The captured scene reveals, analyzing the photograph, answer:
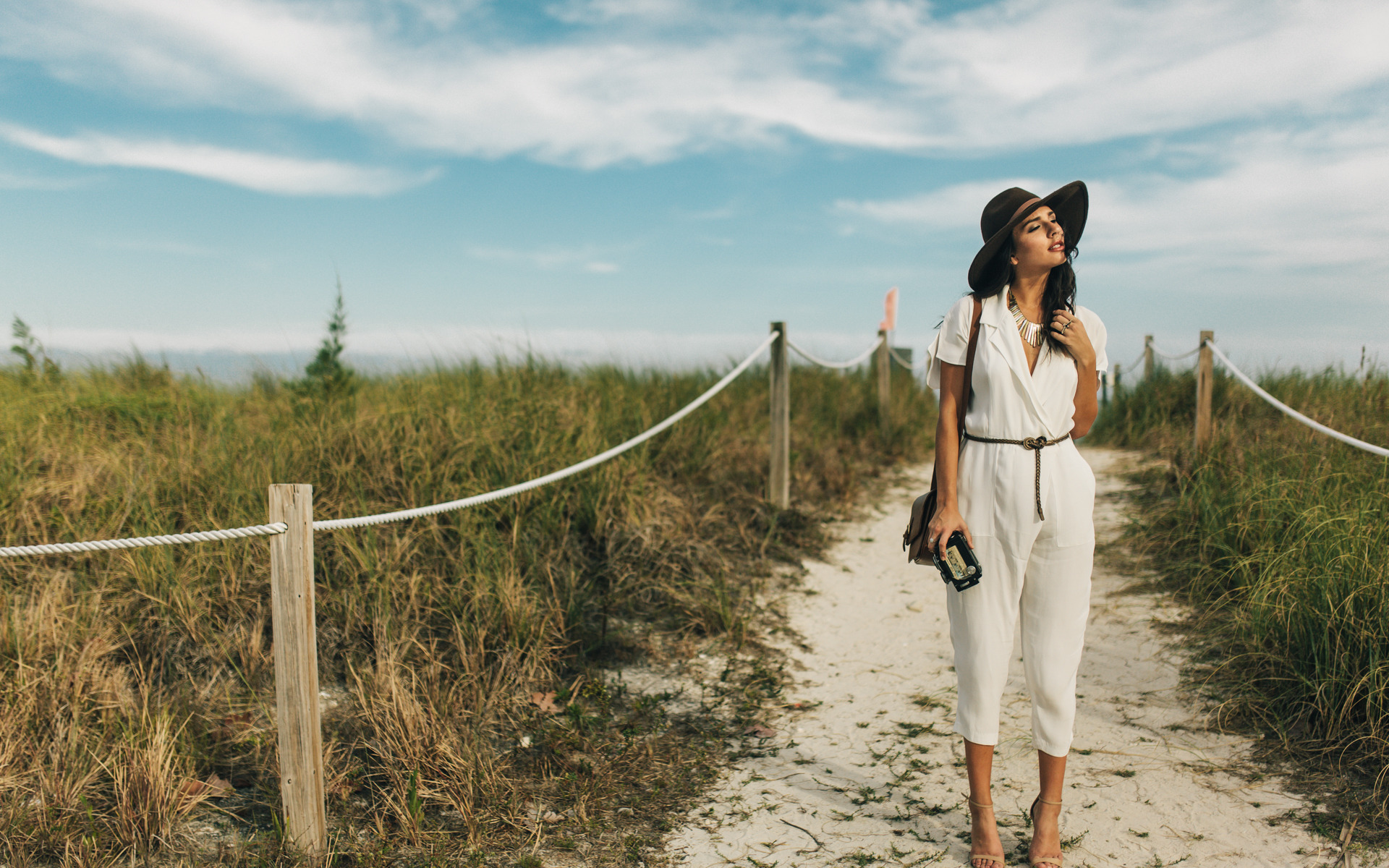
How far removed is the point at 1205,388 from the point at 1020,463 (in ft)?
19.2

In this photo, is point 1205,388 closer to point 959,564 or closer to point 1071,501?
point 1071,501

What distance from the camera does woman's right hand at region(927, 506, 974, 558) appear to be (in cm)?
249

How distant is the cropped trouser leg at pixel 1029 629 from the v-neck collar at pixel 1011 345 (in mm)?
366

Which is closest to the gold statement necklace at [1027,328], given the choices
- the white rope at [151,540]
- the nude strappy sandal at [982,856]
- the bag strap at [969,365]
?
the bag strap at [969,365]

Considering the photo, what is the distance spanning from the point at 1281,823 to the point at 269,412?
657 centimetres

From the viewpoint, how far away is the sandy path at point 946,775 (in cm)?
286

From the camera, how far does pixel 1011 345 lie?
2.49 meters

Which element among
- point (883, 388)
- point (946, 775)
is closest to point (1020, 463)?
point (946, 775)

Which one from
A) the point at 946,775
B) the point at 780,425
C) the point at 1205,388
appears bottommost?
the point at 946,775

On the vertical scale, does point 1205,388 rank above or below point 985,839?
above

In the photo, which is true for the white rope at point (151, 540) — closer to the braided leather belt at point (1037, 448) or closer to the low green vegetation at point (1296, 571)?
the braided leather belt at point (1037, 448)

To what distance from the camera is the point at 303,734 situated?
8.71ft

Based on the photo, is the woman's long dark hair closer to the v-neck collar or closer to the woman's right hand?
the v-neck collar

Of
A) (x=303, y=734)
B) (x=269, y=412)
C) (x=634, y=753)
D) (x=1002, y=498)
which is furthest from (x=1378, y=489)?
(x=269, y=412)
